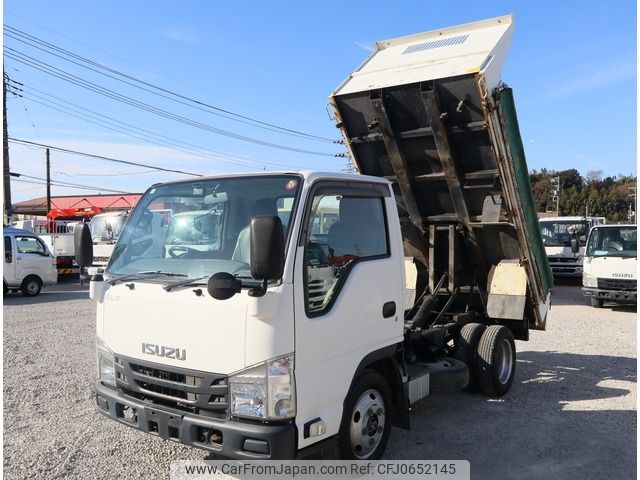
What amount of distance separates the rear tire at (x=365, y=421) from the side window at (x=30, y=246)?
48.1ft

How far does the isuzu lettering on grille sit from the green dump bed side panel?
154 inches

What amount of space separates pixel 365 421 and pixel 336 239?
136 centimetres

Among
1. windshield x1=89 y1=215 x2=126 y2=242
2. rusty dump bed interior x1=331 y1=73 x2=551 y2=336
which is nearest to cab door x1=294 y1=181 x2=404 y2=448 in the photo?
rusty dump bed interior x1=331 y1=73 x2=551 y2=336

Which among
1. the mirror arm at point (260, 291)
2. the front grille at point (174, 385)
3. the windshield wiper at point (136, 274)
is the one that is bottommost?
the front grille at point (174, 385)

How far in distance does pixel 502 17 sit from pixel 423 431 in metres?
4.50

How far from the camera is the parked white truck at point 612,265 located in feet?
41.5

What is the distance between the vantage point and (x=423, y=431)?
500 centimetres

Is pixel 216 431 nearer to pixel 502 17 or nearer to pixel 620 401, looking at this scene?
pixel 620 401

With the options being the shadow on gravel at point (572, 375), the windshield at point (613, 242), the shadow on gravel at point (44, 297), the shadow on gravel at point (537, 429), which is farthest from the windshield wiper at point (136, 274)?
the windshield at point (613, 242)

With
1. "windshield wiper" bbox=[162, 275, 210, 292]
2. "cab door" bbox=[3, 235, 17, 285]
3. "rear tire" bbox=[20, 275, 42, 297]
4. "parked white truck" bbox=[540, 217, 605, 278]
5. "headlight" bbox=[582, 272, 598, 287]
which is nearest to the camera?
"windshield wiper" bbox=[162, 275, 210, 292]

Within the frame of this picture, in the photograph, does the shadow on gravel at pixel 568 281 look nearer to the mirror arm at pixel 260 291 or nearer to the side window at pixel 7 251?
the side window at pixel 7 251

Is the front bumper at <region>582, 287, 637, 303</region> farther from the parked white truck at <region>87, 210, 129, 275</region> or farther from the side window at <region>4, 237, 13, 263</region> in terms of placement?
the side window at <region>4, 237, 13, 263</region>

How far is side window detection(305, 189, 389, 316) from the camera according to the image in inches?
141

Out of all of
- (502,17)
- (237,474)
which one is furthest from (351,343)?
(502,17)
